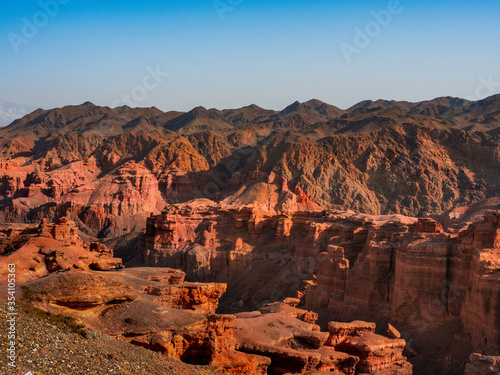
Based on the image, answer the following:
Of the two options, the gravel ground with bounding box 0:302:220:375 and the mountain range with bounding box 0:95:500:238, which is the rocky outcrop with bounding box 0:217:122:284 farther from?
the mountain range with bounding box 0:95:500:238

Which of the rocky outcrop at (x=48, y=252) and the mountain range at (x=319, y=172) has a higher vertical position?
the mountain range at (x=319, y=172)

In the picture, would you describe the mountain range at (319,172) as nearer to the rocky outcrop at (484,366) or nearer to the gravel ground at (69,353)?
the rocky outcrop at (484,366)

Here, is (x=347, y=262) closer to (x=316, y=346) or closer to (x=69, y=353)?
(x=316, y=346)

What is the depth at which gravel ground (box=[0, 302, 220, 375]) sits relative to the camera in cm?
1845

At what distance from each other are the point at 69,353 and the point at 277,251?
56.3m

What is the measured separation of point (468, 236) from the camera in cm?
4466

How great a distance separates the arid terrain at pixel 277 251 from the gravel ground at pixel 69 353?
0.46 ft

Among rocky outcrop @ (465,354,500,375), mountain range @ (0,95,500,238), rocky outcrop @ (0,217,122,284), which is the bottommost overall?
rocky outcrop @ (465,354,500,375)

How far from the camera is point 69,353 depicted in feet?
66.9

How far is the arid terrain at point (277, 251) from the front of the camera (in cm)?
3039

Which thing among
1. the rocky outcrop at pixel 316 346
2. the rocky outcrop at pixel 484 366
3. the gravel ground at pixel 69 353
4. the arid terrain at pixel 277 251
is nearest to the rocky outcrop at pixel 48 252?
the arid terrain at pixel 277 251

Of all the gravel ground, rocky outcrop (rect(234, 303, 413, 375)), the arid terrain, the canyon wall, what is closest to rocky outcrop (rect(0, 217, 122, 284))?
the arid terrain

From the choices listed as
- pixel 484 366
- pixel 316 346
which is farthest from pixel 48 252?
pixel 484 366

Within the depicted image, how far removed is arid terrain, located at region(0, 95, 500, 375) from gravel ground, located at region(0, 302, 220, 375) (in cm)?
14
